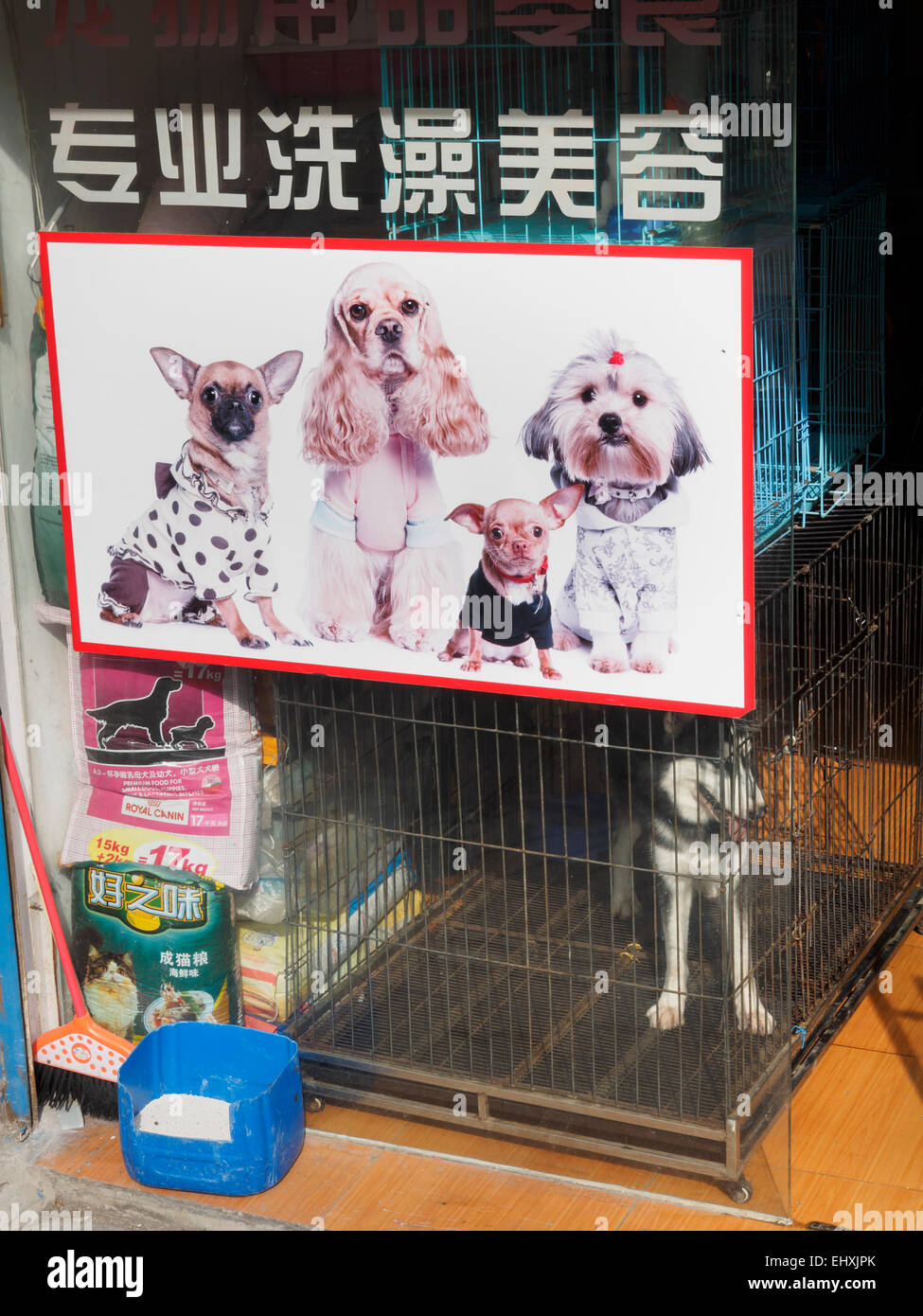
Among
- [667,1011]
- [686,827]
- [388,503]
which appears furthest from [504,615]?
[667,1011]

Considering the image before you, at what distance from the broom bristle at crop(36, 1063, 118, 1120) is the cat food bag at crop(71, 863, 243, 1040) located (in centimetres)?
13

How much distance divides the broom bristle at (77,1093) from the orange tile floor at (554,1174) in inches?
1.8

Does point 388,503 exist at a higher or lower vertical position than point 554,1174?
higher

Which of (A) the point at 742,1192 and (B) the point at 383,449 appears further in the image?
(A) the point at 742,1192

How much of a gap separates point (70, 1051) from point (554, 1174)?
1124mm

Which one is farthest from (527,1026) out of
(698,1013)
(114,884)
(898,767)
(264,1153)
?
(898,767)

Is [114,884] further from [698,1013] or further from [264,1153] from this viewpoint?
[698,1013]

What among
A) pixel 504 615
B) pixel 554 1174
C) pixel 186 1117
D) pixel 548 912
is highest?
pixel 504 615

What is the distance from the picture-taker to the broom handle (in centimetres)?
360

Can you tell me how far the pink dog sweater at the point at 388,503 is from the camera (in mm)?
3156

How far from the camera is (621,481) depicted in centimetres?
299

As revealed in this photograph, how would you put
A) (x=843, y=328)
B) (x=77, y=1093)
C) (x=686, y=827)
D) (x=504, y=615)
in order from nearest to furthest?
(x=504, y=615) → (x=686, y=827) → (x=77, y=1093) → (x=843, y=328)

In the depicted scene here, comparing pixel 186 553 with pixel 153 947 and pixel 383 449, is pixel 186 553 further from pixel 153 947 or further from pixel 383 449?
pixel 153 947
